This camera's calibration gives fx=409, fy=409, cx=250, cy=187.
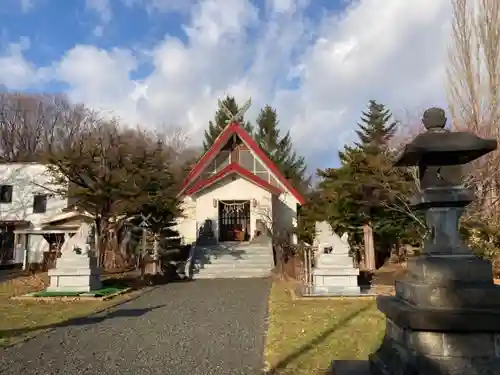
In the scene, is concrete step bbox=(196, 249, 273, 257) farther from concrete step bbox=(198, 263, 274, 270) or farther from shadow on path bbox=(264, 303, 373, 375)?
shadow on path bbox=(264, 303, 373, 375)

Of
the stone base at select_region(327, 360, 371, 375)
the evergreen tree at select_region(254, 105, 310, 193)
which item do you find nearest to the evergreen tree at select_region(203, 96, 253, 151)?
the evergreen tree at select_region(254, 105, 310, 193)

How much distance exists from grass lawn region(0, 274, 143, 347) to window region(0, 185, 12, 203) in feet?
62.9

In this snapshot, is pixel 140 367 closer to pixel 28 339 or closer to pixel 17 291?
pixel 28 339

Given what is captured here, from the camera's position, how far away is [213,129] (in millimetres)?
43812

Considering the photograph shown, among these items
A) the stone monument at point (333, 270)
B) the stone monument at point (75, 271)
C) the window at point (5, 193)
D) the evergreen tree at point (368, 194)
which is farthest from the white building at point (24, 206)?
the stone monument at point (333, 270)

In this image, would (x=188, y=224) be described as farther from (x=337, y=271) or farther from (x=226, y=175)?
(x=337, y=271)

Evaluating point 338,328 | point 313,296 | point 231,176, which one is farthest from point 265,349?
point 231,176

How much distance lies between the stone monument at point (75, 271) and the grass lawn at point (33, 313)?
116 cm

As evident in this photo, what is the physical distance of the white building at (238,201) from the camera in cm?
2230

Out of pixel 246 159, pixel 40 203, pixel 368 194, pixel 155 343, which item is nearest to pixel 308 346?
pixel 155 343

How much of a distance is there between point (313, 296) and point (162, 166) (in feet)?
30.0

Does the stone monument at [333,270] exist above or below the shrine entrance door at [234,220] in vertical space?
below

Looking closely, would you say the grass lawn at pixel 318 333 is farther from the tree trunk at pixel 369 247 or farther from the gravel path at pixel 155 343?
the tree trunk at pixel 369 247

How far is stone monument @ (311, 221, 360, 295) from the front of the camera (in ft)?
39.3
